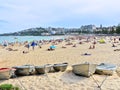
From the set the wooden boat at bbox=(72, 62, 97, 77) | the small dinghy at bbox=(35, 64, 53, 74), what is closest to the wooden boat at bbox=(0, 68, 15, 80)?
the small dinghy at bbox=(35, 64, 53, 74)

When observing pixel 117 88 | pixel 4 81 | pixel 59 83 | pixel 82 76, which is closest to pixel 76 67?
pixel 82 76

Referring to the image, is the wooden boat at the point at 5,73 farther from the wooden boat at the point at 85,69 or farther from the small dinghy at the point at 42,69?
the wooden boat at the point at 85,69

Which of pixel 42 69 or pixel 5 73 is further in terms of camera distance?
pixel 42 69

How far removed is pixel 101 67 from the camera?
15.3 meters

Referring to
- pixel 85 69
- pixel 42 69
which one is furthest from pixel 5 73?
pixel 85 69

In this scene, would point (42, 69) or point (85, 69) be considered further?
point (42, 69)

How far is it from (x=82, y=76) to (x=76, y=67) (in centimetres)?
64

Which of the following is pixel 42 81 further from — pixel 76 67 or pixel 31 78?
pixel 76 67

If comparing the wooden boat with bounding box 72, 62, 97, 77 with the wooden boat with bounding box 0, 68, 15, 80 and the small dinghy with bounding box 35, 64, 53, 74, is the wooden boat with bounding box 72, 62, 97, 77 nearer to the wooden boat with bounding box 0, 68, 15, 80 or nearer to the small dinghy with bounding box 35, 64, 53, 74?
the small dinghy with bounding box 35, 64, 53, 74

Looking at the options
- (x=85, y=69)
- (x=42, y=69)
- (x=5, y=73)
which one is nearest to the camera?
(x=5, y=73)

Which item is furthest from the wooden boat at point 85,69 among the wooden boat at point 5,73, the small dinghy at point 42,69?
the wooden boat at point 5,73

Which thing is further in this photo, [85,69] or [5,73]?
[85,69]

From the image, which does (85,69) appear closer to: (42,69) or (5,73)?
(42,69)

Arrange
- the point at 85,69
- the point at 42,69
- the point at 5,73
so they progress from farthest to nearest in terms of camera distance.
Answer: the point at 42,69, the point at 85,69, the point at 5,73
